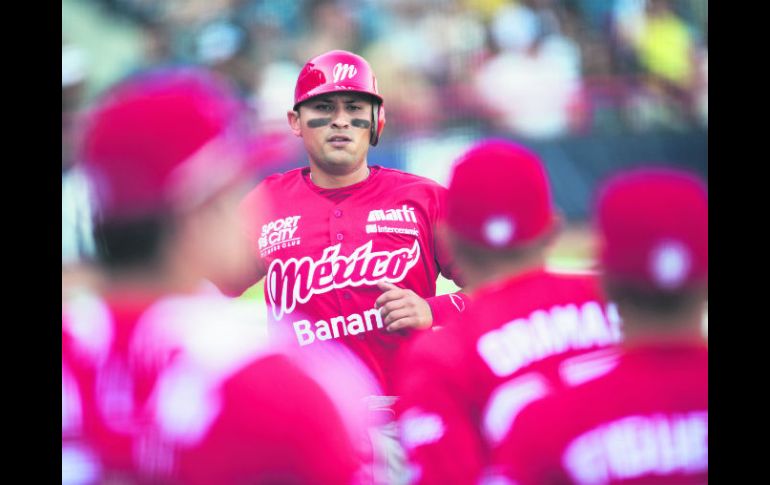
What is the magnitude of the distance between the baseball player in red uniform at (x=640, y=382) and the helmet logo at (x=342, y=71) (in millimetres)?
1412

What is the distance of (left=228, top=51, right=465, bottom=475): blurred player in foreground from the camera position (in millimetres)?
2881

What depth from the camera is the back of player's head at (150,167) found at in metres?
1.40

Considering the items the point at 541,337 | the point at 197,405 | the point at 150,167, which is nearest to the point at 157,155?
the point at 150,167

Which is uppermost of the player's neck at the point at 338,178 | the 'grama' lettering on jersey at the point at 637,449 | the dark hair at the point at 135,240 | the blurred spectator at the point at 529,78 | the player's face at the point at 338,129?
the blurred spectator at the point at 529,78

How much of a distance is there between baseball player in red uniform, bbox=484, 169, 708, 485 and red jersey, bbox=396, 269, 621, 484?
129mm

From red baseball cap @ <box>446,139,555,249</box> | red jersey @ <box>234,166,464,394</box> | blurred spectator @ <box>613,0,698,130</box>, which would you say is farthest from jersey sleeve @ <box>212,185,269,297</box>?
blurred spectator @ <box>613,0,698,130</box>

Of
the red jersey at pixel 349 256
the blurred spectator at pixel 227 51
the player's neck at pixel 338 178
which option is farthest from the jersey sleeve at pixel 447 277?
the blurred spectator at pixel 227 51

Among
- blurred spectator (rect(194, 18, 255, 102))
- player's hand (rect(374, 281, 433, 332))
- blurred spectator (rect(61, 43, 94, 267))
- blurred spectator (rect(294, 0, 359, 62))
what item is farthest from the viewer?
blurred spectator (rect(194, 18, 255, 102))

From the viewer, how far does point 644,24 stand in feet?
12.0

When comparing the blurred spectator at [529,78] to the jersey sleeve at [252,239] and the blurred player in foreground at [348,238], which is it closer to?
the blurred player in foreground at [348,238]

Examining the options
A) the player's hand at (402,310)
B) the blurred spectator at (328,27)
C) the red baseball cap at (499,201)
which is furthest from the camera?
the blurred spectator at (328,27)

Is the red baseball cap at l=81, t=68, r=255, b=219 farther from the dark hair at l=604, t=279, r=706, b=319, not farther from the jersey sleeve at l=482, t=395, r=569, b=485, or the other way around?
the dark hair at l=604, t=279, r=706, b=319

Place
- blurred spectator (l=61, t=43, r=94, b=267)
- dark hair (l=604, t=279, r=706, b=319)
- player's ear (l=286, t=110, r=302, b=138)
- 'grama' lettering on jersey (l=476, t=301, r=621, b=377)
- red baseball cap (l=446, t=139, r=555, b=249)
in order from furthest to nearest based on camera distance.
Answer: blurred spectator (l=61, t=43, r=94, b=267) → player's ear (l=286, t=110, r=302, b=138) → red baseball cap (l=446, t=139, r=555, b=249) → 'grama' lettering on jersey (l=476, t=301, r=621, b=377) → dark hair (l=604, t=279, r=706, b=319)
